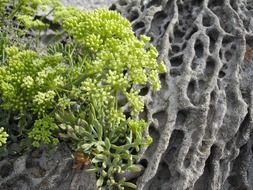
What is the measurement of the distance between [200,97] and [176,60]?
29 centimetres

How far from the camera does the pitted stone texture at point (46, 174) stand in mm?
2230

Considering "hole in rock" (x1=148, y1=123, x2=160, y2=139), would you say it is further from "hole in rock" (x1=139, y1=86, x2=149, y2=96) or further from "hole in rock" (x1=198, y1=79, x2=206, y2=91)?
"hole in rock" (x1=198, y1=79, x2=206, y2=91)

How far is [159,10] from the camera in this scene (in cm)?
293

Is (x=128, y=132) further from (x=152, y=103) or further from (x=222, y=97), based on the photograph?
(x=222, y=97)

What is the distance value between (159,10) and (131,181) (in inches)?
44.2

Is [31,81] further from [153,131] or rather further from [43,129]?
[153,131]

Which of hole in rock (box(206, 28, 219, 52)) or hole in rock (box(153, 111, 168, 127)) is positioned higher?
hole in rock (box(206, 28, 219, 52))

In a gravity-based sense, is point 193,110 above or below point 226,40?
below

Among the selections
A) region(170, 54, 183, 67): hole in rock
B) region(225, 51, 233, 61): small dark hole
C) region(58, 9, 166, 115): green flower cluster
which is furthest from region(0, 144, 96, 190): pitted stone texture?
region(225, 51, 233, 61): small dark hole

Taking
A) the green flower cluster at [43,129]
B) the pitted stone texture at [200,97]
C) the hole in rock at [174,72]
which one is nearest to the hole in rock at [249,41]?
the pitted stone texture at [200,97]

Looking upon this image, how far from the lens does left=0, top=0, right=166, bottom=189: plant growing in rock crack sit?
2061 mm

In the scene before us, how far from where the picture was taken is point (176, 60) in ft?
8.79

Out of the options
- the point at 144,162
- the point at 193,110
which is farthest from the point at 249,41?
the point at 144,162

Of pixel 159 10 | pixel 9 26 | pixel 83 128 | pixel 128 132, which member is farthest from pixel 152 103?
pixel 9 26
